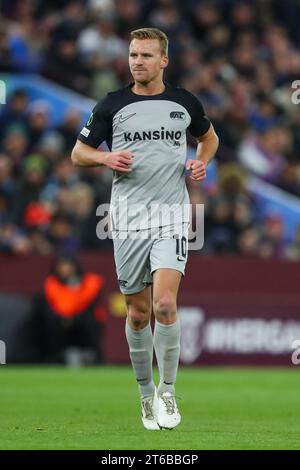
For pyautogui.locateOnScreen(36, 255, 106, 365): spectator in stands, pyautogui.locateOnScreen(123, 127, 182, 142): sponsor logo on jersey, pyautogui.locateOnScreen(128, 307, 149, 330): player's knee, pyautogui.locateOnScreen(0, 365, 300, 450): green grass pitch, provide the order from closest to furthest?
pyautogui.locateOnScreen(0, 365, 300, 450): green grass pitch
pyautogui.locateOnScreen(123, 127, 182, 142): sponsor logo on jersey
pyautogui.locateOnScreen(128, 307, 149, 330): player's knee
pyautogui.locateOnScreen(36, 255, 106, 365): spectator in stands

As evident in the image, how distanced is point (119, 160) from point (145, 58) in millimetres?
719

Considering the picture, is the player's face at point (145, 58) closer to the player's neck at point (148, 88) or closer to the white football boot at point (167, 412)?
the player's neck at point (148, 88)

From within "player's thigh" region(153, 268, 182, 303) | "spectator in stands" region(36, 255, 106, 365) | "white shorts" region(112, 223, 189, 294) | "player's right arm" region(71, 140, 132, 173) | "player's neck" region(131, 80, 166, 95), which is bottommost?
"spectator in stands" region(36, 255, 106, 365)

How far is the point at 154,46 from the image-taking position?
29.9 feet

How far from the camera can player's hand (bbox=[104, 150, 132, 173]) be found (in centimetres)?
898

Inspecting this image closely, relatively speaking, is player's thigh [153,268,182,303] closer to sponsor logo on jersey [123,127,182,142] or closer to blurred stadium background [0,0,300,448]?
sponsor logo on jersey [123,127,182,142]

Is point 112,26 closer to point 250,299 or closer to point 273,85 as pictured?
point 273,85

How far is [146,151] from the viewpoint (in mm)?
9148

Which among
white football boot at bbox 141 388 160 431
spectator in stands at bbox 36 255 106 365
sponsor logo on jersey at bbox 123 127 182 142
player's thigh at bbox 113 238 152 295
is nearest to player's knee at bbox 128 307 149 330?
player's thigh at bbox 113 238 152 295

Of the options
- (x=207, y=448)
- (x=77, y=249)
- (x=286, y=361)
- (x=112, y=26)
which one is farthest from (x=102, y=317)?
(x=207, y=448)

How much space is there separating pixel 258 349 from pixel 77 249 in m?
2.79

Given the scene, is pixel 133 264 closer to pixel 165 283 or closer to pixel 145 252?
pixel 145 252

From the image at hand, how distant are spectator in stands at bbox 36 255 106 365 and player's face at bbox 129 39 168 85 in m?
8.50

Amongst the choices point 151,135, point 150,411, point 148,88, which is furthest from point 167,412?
point 148,88
